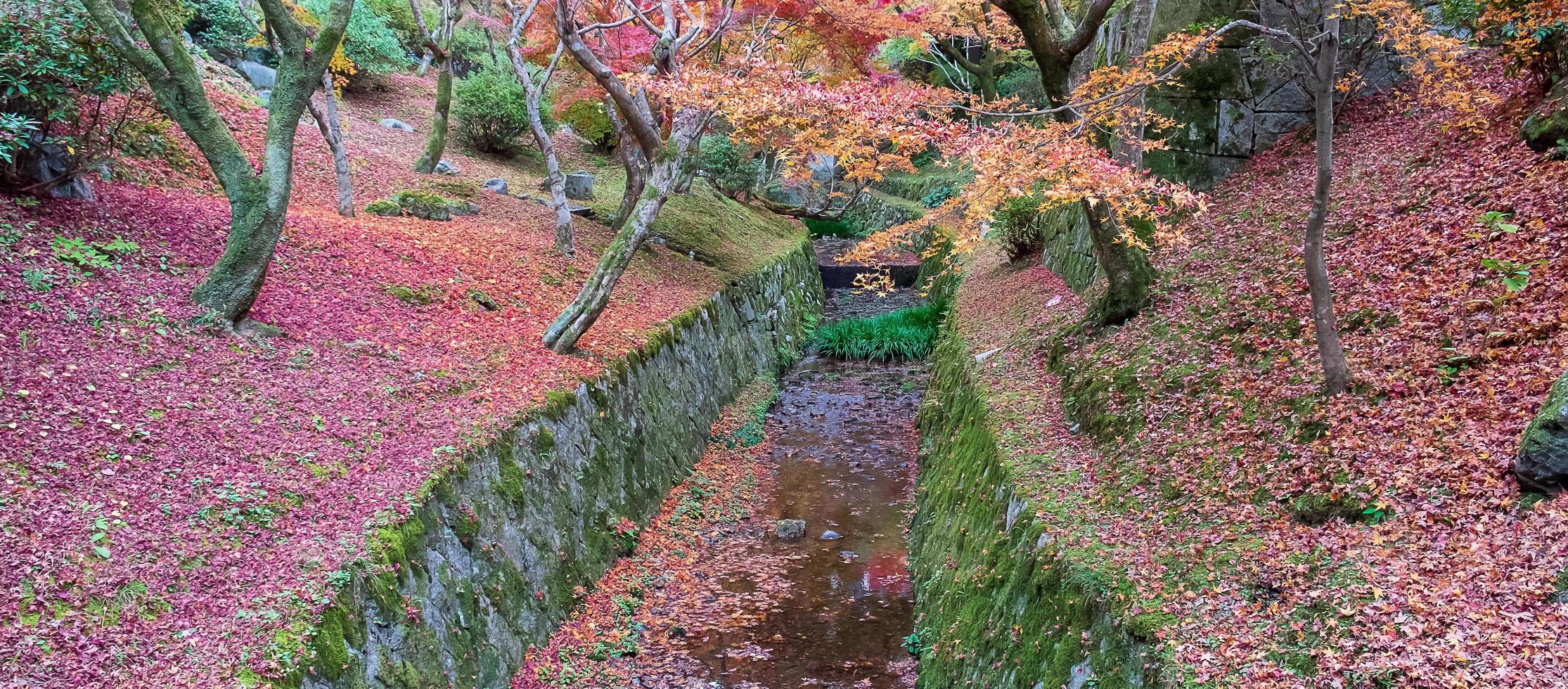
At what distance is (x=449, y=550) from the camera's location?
691 centimetres

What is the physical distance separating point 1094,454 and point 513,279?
9092 millimetres

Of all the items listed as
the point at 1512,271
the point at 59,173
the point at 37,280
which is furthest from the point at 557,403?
the point at 1512,271

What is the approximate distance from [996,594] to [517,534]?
449 cm

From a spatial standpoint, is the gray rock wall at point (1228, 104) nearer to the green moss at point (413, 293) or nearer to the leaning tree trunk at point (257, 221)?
the green moss at point (413, 293)

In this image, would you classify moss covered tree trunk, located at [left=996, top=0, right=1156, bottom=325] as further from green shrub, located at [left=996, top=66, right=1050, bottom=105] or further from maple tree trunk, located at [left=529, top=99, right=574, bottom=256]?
green shrub, located at [left=996, top=66, right=1050, bottom=105]

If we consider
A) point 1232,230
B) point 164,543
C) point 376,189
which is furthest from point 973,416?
point 376,189

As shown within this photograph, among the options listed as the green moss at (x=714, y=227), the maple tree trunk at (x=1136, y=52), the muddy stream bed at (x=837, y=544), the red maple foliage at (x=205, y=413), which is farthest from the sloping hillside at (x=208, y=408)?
the maple tree trunk at (x=1136, y=52)

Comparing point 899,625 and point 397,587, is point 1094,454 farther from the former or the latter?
point 397,587

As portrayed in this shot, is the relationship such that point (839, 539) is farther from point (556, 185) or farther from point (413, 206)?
point (413, 206)

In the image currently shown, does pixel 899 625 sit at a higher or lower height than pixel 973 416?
lower

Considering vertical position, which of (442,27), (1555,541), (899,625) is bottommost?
(899,625)

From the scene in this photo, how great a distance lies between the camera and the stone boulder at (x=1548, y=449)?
4.48m

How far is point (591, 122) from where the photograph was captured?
25.6 meters

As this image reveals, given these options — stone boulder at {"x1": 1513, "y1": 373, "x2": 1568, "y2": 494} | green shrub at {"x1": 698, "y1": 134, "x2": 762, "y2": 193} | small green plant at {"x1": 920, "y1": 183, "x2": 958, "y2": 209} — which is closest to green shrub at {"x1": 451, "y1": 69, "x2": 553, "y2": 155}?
green shrub at {"x1": 698, "y1": 134, "x2": 762, "y2": 193}
